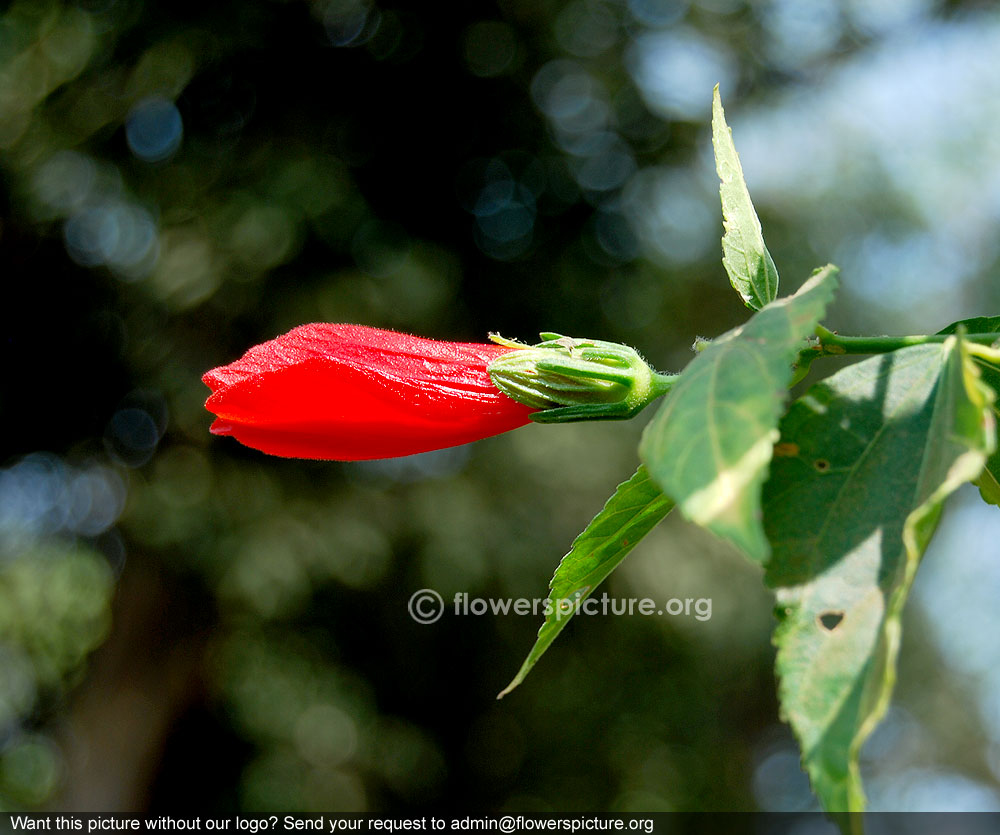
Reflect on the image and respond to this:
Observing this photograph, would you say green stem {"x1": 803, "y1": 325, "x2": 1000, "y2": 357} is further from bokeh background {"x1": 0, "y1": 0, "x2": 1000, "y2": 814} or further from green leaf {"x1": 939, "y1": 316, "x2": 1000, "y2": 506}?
bokeh background {"x1": 0, "y1": 0, "x2": 1000, "y2": 814}

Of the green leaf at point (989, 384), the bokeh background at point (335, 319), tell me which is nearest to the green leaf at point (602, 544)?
the green leaf at point (989, 384)

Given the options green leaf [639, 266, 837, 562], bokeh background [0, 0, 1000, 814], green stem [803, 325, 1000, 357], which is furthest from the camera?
bokeh background [0, 0, 1000, 814]

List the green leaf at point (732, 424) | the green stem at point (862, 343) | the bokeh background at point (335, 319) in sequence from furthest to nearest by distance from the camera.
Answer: the bokeh background at point (335, 319), the green stem at point (862, 343), the green leaf at point (732, 424)

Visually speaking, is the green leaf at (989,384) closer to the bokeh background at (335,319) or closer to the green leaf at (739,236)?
the green leaf at (739,236)

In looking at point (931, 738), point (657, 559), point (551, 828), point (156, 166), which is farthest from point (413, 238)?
point (931, 738)

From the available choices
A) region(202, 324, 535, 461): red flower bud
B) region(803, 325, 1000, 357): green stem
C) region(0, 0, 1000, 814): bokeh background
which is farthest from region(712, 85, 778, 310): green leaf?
region(0, 0, 1000, 814): bokeh background

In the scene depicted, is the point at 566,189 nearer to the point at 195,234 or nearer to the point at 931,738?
the point at 195,234
